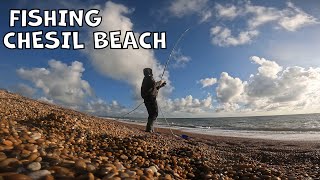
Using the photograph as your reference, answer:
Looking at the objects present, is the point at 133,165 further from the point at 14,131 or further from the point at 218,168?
the point at 14,131

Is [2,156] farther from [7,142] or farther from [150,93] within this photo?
[150,93]

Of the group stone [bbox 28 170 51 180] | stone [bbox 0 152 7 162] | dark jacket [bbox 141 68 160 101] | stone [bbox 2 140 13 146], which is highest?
dark jacket [bbox 141 68 160 101]

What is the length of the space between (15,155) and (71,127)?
3.86 m

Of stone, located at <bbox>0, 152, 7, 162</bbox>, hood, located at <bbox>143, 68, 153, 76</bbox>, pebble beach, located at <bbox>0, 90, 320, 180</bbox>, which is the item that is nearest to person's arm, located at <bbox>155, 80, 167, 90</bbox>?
hood, located at <bbox>143, 68, 153, 76</bbox>

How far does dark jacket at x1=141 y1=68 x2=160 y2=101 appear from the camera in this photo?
42.7 ft

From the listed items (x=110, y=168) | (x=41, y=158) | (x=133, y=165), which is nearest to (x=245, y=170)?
(x=133, y=165)

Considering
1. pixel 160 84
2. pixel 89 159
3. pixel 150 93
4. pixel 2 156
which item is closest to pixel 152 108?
pixel 150 93

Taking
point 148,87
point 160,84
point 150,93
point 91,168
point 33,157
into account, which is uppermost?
point 160,84

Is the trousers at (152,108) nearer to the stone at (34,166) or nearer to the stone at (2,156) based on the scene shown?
the stone at (2,156)

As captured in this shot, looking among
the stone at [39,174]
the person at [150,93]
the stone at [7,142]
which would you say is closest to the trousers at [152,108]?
the person at [150,93]

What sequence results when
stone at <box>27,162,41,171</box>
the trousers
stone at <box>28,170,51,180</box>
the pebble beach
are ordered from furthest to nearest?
the trousers < the pebble beach < stone at <box>27,162,41,171</box> < stone at <box>28,170,51,180</box>

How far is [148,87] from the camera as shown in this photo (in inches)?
514

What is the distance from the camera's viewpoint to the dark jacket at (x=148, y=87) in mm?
13016

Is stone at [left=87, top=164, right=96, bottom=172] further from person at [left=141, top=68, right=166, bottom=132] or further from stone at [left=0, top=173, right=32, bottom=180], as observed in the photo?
person at [left=141, top=68, right=166, bottom=132]
